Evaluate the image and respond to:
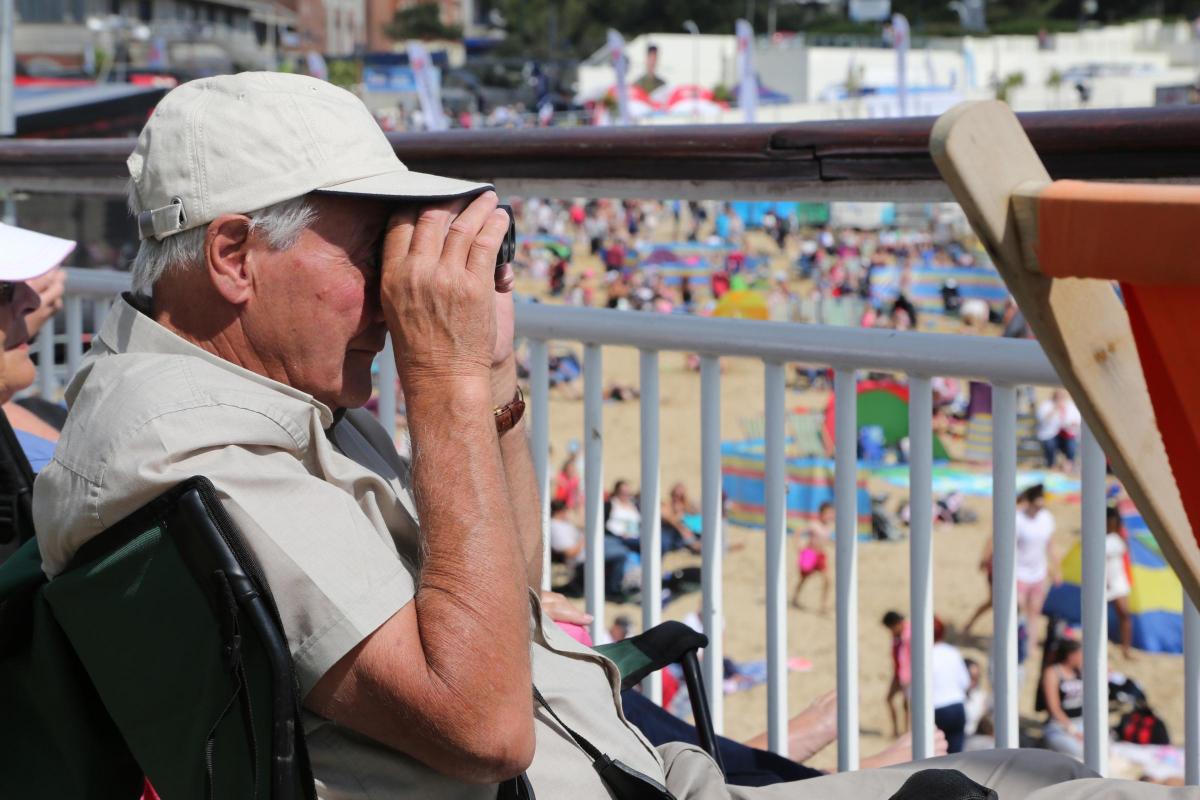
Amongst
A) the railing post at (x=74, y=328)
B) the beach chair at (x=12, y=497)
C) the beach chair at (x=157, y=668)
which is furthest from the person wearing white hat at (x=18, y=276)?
the beach chair at (x=157, y=668)

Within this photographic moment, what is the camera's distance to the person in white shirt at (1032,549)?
10000 millimetres

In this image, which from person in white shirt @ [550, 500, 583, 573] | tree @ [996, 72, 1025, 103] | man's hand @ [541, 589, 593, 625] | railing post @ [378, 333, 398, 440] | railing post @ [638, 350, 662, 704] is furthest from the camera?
tree @ [996, 72, 1025, 103]

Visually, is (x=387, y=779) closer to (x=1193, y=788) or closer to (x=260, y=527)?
(x=260, y=527)

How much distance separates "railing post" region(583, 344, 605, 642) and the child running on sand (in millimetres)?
8787

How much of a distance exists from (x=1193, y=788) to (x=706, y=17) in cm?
10599

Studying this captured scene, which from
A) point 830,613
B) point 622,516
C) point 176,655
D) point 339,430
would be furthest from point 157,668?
point 830,613

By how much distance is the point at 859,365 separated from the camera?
2447mm

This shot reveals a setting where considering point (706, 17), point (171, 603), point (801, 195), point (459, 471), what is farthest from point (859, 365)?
point (706, 17)

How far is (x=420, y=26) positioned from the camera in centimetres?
10512

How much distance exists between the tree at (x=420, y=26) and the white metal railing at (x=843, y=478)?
106774mm

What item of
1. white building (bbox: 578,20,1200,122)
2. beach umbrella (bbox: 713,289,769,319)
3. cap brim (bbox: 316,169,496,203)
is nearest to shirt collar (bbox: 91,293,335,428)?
cap brim (bbox: 316,169,496,203)

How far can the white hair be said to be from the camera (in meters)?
1.68

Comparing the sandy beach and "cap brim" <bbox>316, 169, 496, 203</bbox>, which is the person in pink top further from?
"cap brim" <bbox>316, 169, 496, 203</bbox>

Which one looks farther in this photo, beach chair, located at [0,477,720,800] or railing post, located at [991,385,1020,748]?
railing post, located at [991,385,1020,748]
